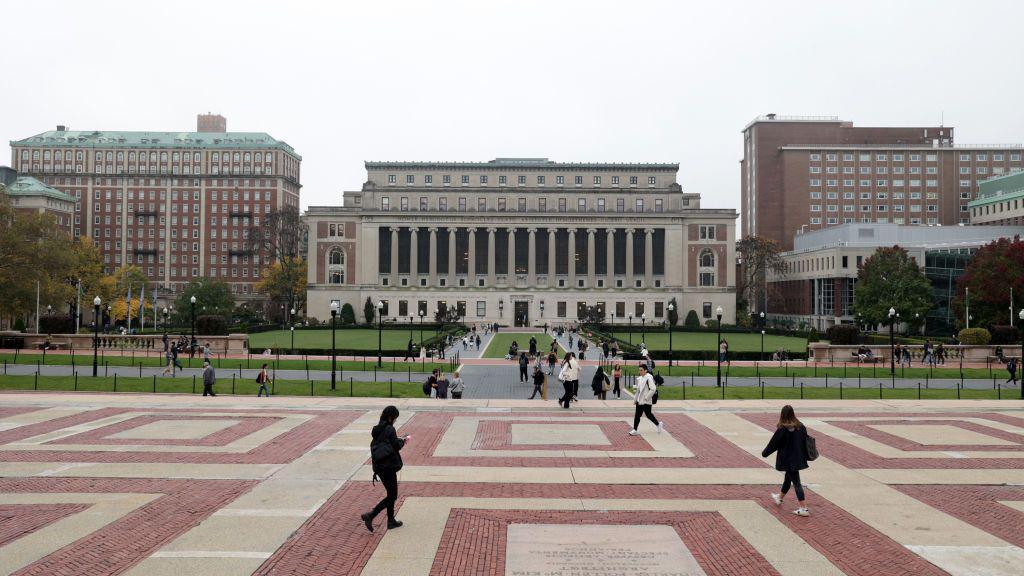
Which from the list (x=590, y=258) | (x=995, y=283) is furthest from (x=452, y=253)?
(x=995, y=283)

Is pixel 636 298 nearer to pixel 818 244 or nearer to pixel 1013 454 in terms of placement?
pixel 818 244

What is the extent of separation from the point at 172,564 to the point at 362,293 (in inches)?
4414

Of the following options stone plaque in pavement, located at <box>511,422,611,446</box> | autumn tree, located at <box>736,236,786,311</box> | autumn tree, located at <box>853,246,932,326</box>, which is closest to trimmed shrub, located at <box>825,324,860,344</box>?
autumn tree, located at <box>853,246,932,326</box>

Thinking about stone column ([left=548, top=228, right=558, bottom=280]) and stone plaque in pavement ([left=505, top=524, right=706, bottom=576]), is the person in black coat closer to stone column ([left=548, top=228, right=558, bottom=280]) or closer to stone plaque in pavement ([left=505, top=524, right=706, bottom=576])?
stone plaque in pavement ([left=505, top=524, right=706, bottom=576])

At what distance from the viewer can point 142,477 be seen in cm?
1524

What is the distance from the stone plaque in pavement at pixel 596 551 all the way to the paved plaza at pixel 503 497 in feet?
0.15

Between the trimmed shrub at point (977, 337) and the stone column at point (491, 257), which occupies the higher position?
the stone column at point (491, 257)

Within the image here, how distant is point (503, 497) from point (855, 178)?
137821 mm

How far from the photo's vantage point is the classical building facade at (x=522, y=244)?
12044 cm

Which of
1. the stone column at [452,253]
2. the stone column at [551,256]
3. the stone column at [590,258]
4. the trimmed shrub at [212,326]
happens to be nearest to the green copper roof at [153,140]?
the stone column at [452,253]

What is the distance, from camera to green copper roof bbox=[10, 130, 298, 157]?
5655 inches

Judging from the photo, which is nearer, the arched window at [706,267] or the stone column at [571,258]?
the arched window at [706,267]

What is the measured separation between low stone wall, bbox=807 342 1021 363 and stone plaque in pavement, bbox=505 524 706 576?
44.5 metres

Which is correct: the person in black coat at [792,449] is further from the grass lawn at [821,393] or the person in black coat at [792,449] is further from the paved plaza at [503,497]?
the grass lawn at [821,393]
